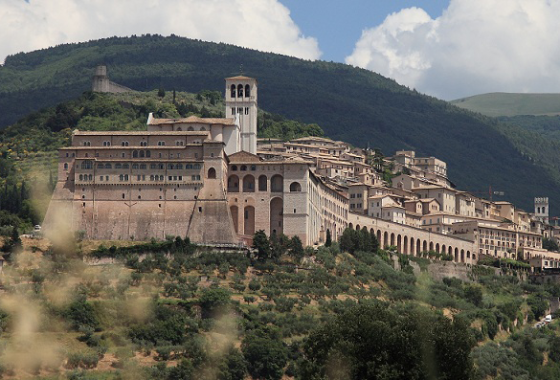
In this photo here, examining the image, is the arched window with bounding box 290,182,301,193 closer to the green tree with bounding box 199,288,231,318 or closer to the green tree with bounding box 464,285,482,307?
the green tree with bounding box 199,288,231,318

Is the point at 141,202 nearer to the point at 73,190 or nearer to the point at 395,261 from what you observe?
the point at 73,190

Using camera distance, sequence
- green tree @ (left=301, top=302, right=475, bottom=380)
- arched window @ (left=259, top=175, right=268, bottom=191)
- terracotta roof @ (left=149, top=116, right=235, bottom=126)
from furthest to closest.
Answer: terracotta roof @ (left=149, top=116, right=235, bottom=126), arched window @ (left=259, top=175, right=268, bottom=191), green tree @ (left=301, top=302, right=475, bottom=380)

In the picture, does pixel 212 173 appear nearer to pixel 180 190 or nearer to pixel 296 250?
pixel 180 190

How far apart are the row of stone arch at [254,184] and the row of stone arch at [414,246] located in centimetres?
1495

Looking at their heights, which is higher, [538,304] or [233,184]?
[233,184]

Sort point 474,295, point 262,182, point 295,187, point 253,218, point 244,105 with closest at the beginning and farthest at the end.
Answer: point 253,218 → point 295,187 → point 262,182 → point 474,295 → point 244,105

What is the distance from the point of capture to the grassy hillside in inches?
2894

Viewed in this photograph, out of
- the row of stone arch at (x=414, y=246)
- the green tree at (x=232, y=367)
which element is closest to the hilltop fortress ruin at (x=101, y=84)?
the row of stone arch at (x=414, y=246)

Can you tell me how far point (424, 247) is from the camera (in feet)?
429

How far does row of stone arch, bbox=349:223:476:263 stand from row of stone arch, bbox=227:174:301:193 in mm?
14950

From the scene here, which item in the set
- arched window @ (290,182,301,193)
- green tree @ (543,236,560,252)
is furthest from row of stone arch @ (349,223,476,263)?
green tree @ (543,236,560,252)

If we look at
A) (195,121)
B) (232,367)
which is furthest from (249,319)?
(195,121)

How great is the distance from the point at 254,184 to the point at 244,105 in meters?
19.4

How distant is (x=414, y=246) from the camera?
129m
